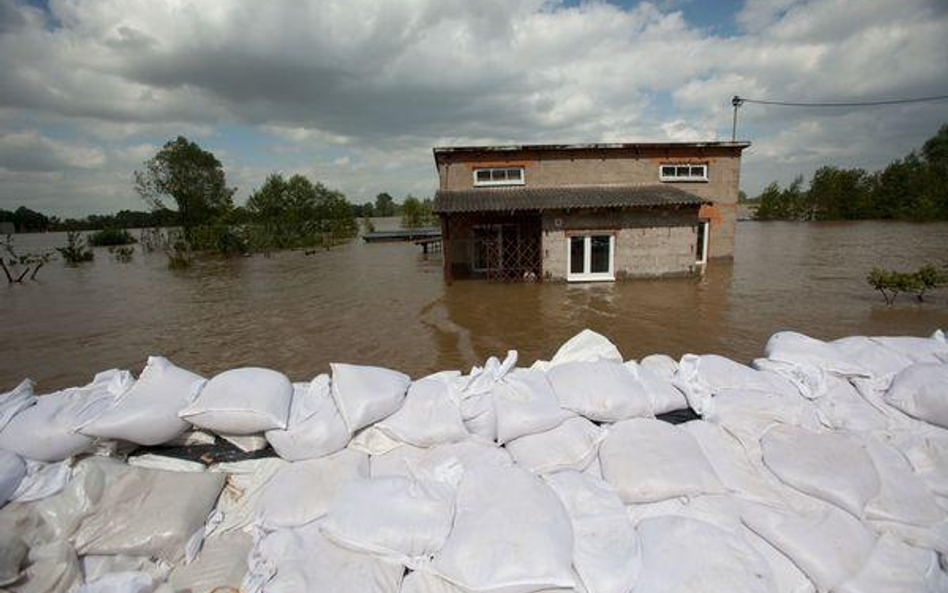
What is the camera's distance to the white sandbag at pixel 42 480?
1.94 metres

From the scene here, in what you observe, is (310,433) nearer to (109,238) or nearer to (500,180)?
(500,180)

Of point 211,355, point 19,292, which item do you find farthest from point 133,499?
point 19,292

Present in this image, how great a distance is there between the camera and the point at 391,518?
72.1 inches

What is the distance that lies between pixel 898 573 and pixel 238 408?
3009 millimetres

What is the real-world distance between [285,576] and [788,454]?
239 centimetres

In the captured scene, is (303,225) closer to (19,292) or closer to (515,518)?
(19,292)

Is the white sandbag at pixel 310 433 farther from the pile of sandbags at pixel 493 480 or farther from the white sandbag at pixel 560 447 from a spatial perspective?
the white sandbag at pixel 560 447

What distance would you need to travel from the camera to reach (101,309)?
10734 millimetres

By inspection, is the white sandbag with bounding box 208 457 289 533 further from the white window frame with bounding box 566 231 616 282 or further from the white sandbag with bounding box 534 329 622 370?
the white window frame with bounding box 566 231 616 282

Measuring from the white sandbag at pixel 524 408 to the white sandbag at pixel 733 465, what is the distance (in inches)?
28.3

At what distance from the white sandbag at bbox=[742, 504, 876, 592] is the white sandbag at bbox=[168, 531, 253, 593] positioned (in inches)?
89.5

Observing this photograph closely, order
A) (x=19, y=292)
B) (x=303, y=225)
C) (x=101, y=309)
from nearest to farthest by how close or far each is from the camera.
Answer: (x=101, y=309) → (x=19, y=292) → (x=303, y=225)

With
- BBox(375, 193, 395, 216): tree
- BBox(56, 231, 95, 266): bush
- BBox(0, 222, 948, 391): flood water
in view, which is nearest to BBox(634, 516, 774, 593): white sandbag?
BBox(0, 222, 948, 391): flood water

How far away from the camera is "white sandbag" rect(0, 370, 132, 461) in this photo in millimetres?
2082
